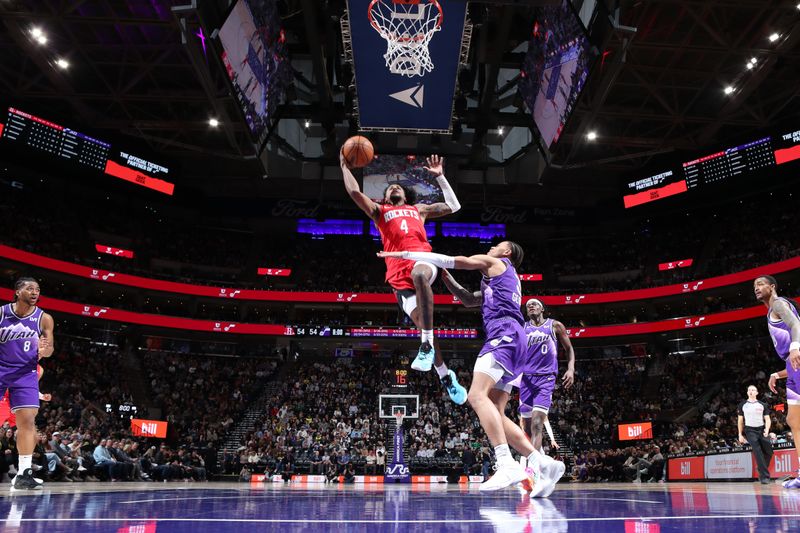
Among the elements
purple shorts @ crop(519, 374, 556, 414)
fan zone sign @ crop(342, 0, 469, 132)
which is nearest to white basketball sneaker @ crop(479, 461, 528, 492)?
purple shorts @ crop(519, 374, 556, 414)

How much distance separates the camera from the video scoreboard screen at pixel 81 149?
23.8 metres

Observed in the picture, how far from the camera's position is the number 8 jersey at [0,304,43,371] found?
6.36 metres

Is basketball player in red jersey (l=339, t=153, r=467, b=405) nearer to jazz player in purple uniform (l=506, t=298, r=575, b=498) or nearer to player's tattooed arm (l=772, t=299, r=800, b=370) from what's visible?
jazz player in purple uniform (l=506, t=298, r=575, b=498)

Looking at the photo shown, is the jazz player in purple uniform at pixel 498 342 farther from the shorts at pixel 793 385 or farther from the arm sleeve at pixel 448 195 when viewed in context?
the shorts at pixel 793 385

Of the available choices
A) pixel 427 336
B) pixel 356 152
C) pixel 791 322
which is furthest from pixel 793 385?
pixel 356 152

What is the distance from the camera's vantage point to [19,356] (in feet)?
21.0

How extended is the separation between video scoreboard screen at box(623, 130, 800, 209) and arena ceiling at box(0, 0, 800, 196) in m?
1.06

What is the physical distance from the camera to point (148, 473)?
18.0m

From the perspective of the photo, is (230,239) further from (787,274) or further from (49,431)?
(787,274)

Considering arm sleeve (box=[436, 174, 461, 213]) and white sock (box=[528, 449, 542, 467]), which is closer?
white sock (box=[528, 449, 542, 467])

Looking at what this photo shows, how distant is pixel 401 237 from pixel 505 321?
1.77m

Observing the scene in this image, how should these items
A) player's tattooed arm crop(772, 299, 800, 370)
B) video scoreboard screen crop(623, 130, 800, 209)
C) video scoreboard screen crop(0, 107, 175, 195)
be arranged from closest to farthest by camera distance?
player's tattooed arm crop(772, 299, 800, 370)
video scoreboard screen crop(0, 107, 175, 195)
video scoreboard screen crop(623, 130, 800, 209)

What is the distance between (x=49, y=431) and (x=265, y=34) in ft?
40.0

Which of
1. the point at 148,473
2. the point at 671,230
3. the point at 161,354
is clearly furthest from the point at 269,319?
the point at 671,230
